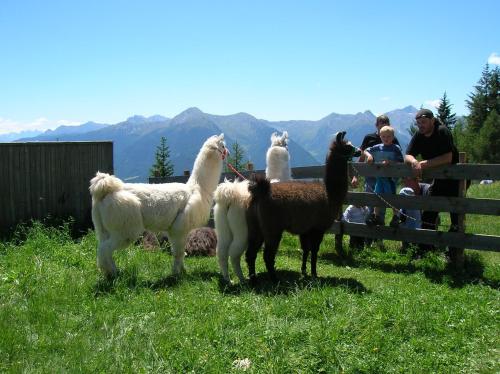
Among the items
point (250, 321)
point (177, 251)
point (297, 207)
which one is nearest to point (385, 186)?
point (297, 207)

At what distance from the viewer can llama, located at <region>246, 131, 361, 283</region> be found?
6152 mm

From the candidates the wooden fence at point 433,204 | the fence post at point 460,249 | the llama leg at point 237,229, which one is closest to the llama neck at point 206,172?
the llama leg at point 237,229

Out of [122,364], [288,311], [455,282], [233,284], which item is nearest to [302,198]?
[233,284]

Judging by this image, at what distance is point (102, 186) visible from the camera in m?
6.43

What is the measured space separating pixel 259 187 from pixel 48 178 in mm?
6620

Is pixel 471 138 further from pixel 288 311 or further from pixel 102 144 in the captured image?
pixel 288 311

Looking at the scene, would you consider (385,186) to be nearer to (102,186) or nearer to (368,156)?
(368,156)

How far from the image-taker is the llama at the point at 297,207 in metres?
6.15

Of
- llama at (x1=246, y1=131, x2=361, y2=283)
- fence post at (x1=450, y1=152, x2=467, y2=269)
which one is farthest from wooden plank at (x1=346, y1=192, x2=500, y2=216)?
llama at (x1=246, y1=131, x2=361, y2=283)

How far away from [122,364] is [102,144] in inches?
339

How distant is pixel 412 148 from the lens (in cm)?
751

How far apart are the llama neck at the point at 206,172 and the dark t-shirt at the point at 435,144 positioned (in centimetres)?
322

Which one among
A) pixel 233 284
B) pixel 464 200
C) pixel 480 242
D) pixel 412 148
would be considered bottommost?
pixel 233 284

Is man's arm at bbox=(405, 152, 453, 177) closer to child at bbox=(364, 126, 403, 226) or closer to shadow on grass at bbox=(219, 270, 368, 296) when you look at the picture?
child at bbox=(364, 126, 403, 226)
